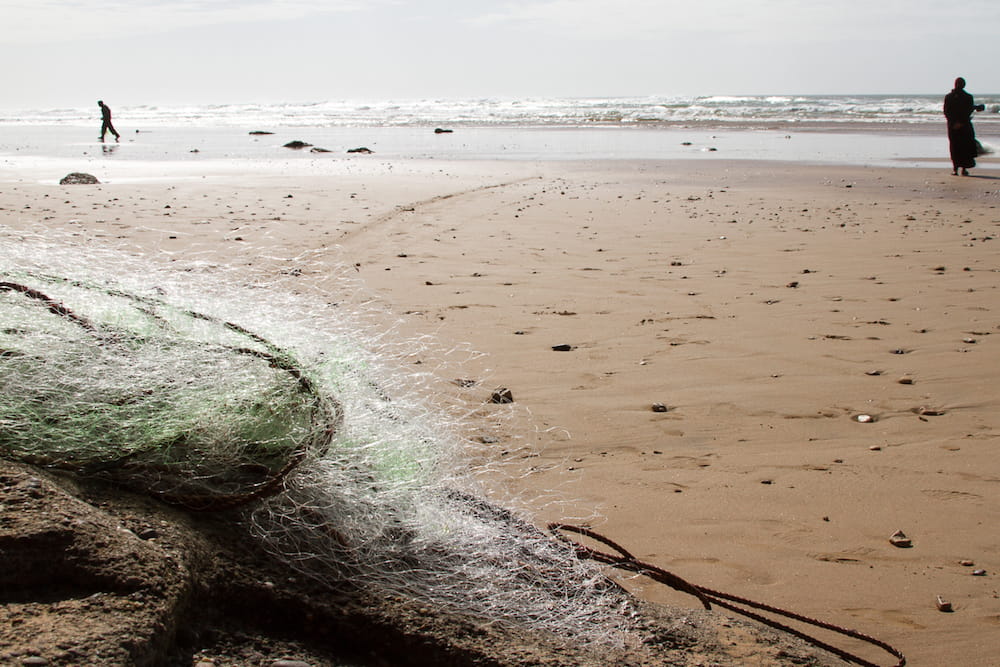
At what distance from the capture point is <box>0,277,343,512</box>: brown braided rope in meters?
1.94

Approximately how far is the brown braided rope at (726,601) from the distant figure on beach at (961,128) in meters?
15.4

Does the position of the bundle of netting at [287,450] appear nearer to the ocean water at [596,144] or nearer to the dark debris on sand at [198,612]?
the dark debris on sand at [198,612]

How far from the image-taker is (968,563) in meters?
2.66

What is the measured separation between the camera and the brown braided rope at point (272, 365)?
194 cm

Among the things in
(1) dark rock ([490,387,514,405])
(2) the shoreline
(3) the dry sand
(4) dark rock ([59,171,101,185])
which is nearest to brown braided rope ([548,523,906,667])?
(3) the dry sand

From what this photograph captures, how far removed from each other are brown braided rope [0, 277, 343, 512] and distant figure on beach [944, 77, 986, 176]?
626 inches

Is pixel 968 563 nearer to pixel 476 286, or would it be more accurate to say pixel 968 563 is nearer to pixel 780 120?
pixel 476 286

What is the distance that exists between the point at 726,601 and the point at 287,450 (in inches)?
53.0

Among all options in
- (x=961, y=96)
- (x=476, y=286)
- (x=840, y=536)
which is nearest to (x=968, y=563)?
(x=840, y=536)

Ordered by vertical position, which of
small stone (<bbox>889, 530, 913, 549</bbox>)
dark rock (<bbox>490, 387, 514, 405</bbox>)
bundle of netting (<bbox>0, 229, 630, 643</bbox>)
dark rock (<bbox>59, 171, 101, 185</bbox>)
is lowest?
small stone (<bbox>889, 530, 913, 549</bbox>)

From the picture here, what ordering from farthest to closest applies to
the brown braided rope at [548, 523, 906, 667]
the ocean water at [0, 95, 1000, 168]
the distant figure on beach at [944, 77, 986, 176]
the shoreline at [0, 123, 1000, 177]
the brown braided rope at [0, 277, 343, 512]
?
the ocean water at [0, 95, 1000, 168]
the shoreline at [0, 123, 1000, 177]
the distant figure on beach at [944, 77, 986, 176]
the brown braided rope at [548, 523, 906, 667]
the brown braided rope at [0, 277, 343, 512]

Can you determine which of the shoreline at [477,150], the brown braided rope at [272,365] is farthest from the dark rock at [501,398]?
the shoreline at [477,150]

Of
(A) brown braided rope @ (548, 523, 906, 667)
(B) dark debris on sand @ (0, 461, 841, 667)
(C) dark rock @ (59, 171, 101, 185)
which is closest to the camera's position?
(B) dark debris on sand @ (0, 461, 841, 667)

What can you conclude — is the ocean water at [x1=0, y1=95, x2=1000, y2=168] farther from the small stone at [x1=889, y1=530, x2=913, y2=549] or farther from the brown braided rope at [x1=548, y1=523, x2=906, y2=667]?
the brown braided rope at [x1=548, y1=523, x2=906, y2=667]
